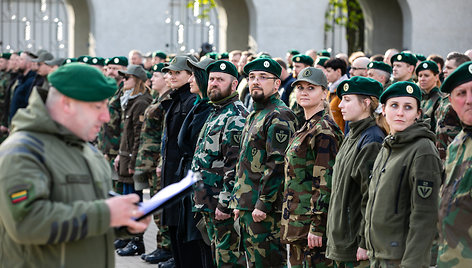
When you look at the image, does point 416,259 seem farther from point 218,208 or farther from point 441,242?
point 218,208

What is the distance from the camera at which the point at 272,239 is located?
677cm

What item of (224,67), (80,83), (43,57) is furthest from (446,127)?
(43,57)

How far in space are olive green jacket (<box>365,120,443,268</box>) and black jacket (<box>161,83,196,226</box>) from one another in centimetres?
333

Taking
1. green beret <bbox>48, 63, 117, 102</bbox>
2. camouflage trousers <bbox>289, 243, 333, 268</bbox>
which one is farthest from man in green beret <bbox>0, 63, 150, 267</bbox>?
camouflage trousers <bbox>289, 243, 333, 268</bbox>

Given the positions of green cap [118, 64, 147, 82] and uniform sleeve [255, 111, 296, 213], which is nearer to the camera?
uniform sleeve [255, 111, 296, 213]

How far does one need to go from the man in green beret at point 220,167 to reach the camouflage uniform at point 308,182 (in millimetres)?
834

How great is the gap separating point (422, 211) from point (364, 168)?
0.77m

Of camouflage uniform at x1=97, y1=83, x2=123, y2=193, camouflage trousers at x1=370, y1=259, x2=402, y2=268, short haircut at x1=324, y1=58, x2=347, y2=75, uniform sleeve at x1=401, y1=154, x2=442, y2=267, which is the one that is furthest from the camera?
short haircut at x1=324, y1=58, x2=347, y2=75

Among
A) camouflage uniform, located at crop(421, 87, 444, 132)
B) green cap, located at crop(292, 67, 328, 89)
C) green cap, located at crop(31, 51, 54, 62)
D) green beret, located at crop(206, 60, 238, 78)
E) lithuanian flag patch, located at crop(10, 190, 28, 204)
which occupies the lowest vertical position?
lithuanian flag patch, located at crop(10, 190, 28, 204)

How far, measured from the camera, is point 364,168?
227 inches

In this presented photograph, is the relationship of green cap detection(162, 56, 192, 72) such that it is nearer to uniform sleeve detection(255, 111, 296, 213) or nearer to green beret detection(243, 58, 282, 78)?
green beret detection(243, 58, 282, 78)

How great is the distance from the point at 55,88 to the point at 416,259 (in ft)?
8.22

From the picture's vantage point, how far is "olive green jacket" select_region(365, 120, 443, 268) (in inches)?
200

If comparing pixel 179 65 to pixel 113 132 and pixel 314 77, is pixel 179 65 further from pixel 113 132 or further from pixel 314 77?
pixel 113 132
